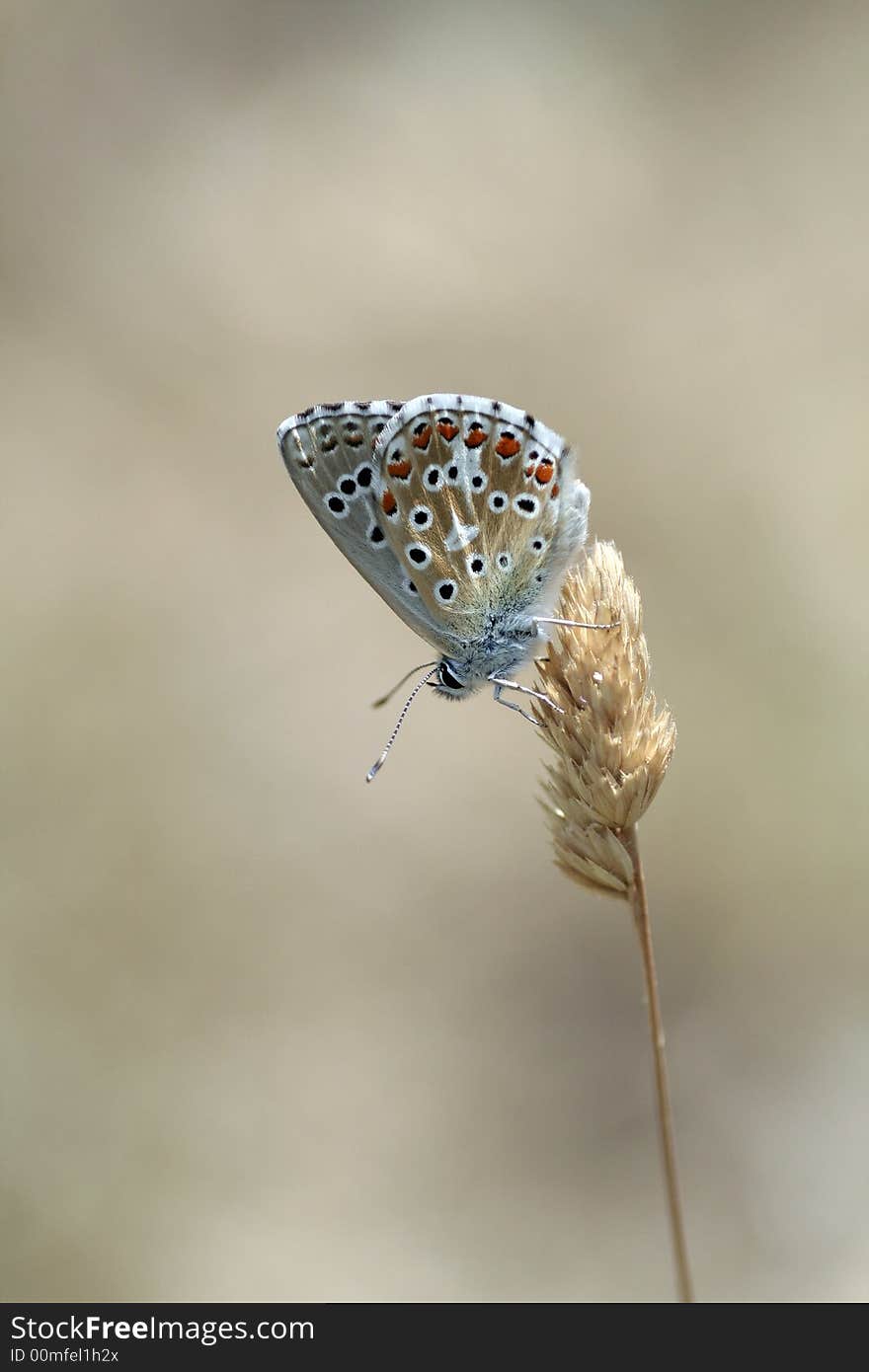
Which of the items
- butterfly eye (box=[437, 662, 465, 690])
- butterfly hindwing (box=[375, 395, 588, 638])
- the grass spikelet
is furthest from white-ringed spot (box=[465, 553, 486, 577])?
the grass spikelet

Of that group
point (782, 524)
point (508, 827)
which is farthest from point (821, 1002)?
point (782, 524)

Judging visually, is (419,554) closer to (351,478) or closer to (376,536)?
(376,536)

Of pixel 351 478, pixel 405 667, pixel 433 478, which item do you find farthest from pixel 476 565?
pixel 405 667

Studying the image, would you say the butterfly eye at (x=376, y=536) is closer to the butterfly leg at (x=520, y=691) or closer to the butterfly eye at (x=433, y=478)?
the butterfly eye at (x=433, y=478)

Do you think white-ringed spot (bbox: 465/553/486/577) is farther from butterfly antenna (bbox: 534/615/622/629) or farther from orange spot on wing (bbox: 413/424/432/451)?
butterfly antenna (bbox: 534/615/622/629)

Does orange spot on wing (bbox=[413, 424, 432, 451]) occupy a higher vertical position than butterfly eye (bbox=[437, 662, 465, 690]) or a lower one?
higher

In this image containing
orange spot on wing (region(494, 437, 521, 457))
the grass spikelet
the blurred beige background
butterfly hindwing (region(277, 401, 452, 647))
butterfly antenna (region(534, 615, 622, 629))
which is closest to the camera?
the grass spikelet

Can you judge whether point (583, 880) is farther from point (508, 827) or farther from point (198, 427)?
point (198, 427)

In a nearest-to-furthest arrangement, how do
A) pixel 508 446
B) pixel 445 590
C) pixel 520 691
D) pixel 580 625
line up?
1. pixel 580 625
2. pixel 520 691
3. pixel 508 446
4. pixel 445 590
